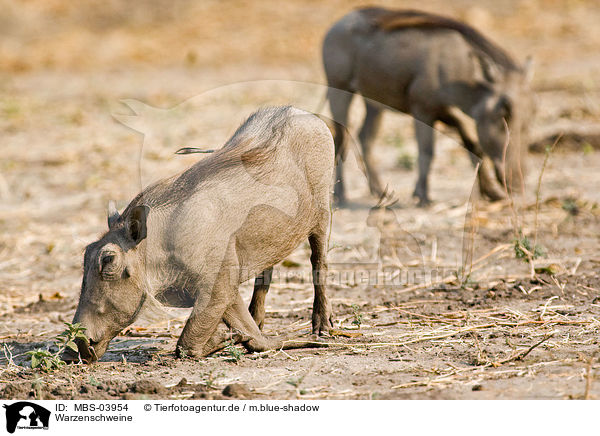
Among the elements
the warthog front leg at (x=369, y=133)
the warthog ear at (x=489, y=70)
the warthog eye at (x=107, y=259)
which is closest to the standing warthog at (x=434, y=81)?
the warthog ear at (x=489, y=70)

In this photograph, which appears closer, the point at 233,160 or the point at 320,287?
the point at 233,160

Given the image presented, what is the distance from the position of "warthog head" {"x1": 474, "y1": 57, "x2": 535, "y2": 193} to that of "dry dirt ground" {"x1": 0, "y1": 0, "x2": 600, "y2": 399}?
0.45 metres

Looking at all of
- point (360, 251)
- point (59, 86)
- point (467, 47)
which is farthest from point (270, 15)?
point (360, 251)

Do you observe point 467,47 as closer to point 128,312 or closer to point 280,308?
point 280,308

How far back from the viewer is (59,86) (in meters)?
15.6

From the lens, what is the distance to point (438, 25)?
7.40 meters

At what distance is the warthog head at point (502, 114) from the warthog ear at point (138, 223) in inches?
166

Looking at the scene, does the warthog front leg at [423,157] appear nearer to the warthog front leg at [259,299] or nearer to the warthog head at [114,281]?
the warthog front leg at [259,299]

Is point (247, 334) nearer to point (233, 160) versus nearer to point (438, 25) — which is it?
point (233, 160)

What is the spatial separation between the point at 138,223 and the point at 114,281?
276 millimetres

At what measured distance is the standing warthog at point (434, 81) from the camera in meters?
7.16

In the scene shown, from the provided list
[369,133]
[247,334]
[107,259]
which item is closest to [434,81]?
[369,133]
